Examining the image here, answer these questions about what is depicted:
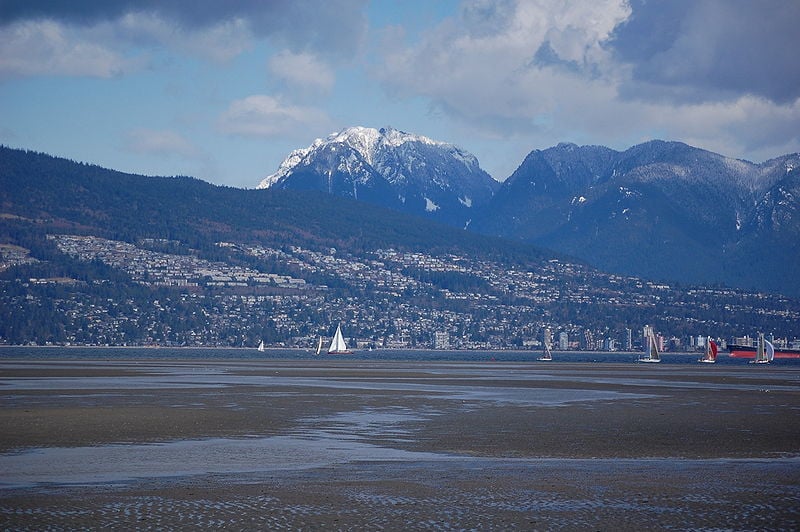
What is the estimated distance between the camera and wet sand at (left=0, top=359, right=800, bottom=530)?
91.2ft

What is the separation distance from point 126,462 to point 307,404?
87.8 feet

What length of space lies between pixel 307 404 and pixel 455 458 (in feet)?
82.3

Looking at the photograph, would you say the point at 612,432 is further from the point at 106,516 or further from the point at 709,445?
the point at 106,516

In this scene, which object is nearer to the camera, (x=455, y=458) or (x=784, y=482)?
(x=784, y=482)

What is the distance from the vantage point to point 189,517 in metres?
27.0

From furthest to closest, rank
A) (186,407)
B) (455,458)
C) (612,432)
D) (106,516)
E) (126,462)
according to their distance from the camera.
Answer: (186,407), (612,432), (455,458), (126,462), (106,516)

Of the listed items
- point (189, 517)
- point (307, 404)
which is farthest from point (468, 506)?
point (307, 404)

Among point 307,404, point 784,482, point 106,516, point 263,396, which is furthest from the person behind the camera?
point 263,396

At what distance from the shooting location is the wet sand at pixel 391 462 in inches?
1095

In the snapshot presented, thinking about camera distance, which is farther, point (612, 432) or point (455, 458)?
point (612, 432)

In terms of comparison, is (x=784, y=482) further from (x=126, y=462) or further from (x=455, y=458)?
(x=126, y=462)

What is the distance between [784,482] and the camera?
33656 millimetres

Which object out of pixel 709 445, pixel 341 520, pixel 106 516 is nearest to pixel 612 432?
pixel 709 445

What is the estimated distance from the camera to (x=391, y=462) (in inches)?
1478
